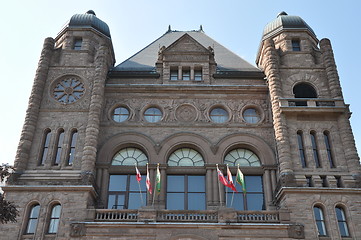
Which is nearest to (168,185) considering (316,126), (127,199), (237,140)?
(127,199)

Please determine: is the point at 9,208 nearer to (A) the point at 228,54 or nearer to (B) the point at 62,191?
(B) the point at 62,191

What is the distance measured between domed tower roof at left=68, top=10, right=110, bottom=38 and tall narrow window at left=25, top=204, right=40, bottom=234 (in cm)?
1436

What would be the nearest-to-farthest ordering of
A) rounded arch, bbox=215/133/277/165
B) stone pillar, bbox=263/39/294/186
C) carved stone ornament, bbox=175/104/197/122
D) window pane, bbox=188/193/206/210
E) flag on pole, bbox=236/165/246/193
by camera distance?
flag on pole, bbox=236/165/246/193, stone pillar, bbox=263/39/294/186, window pane, bbox=188/193/206/210, rounded arch, bbox=215/133/277/165, carved stone ornament, bbox=175/104/197/122

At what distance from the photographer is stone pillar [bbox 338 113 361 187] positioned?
24.7m

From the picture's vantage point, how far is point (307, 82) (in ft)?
95.4

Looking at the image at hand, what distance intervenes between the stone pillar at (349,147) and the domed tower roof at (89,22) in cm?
1807

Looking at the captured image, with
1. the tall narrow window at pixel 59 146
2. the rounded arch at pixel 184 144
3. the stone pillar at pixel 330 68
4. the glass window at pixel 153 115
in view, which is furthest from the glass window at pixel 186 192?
the stone pillar at pixel 330 68

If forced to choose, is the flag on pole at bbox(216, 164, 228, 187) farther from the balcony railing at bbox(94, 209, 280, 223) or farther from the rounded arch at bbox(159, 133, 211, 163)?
the rounded arch at bbox(159, 133, 211, 163)

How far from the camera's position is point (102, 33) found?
32.8m

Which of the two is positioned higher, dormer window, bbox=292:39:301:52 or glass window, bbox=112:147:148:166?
dormer window, bbox=292:39:301:52

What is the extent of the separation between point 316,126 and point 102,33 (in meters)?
16.8

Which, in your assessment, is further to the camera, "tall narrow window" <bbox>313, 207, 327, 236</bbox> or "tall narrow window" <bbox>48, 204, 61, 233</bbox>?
"tall narrow window" <bbox>48, 204, 61, 233</bbox>

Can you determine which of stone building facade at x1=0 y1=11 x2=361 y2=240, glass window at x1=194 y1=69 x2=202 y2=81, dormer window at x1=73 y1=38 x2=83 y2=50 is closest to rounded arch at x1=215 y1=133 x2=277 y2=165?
stone building facade at x1=0 y1=11 x2=361 y2=240

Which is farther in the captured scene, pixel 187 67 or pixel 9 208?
pixel 187 67
